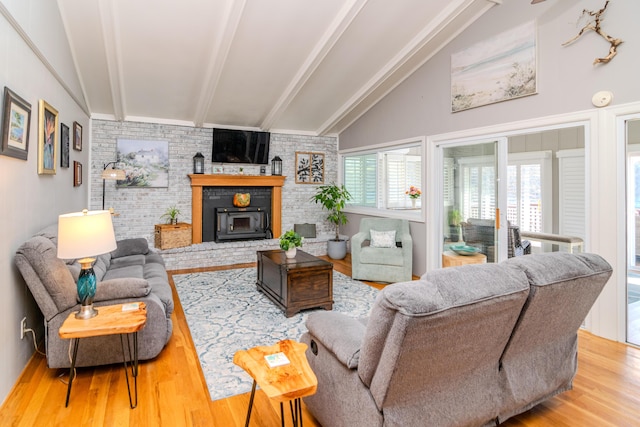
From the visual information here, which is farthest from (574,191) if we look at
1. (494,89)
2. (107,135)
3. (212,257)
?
(107,135)

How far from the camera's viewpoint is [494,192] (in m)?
4.35

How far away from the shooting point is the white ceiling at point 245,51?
12.4ft

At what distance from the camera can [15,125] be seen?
2369 mm

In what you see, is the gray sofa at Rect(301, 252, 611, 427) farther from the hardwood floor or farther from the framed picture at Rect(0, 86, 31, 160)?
the framed picture at Rect(0, 86, 31, 160)

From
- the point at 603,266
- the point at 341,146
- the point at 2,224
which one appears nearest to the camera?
the point at 603,266

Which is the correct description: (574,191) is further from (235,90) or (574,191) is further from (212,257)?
(212,257)

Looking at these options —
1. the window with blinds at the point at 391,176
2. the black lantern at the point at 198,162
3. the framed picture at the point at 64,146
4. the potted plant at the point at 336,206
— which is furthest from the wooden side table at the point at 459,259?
the framed picture at the point at 64,146

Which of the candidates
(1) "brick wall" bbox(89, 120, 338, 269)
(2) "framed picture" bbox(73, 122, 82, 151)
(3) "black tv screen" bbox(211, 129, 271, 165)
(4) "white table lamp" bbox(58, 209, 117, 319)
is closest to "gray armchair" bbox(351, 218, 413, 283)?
(1) "brick wall" bbox(89, 120, 338, 269)

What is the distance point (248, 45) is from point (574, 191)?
557 cm

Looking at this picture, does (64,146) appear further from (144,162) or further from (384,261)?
(384,261)

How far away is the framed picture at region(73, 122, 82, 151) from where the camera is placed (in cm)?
445

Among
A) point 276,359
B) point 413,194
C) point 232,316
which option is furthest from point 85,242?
point 413,194

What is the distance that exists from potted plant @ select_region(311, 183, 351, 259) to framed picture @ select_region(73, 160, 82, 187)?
3.78m

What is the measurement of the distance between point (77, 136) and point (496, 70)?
529 cm
